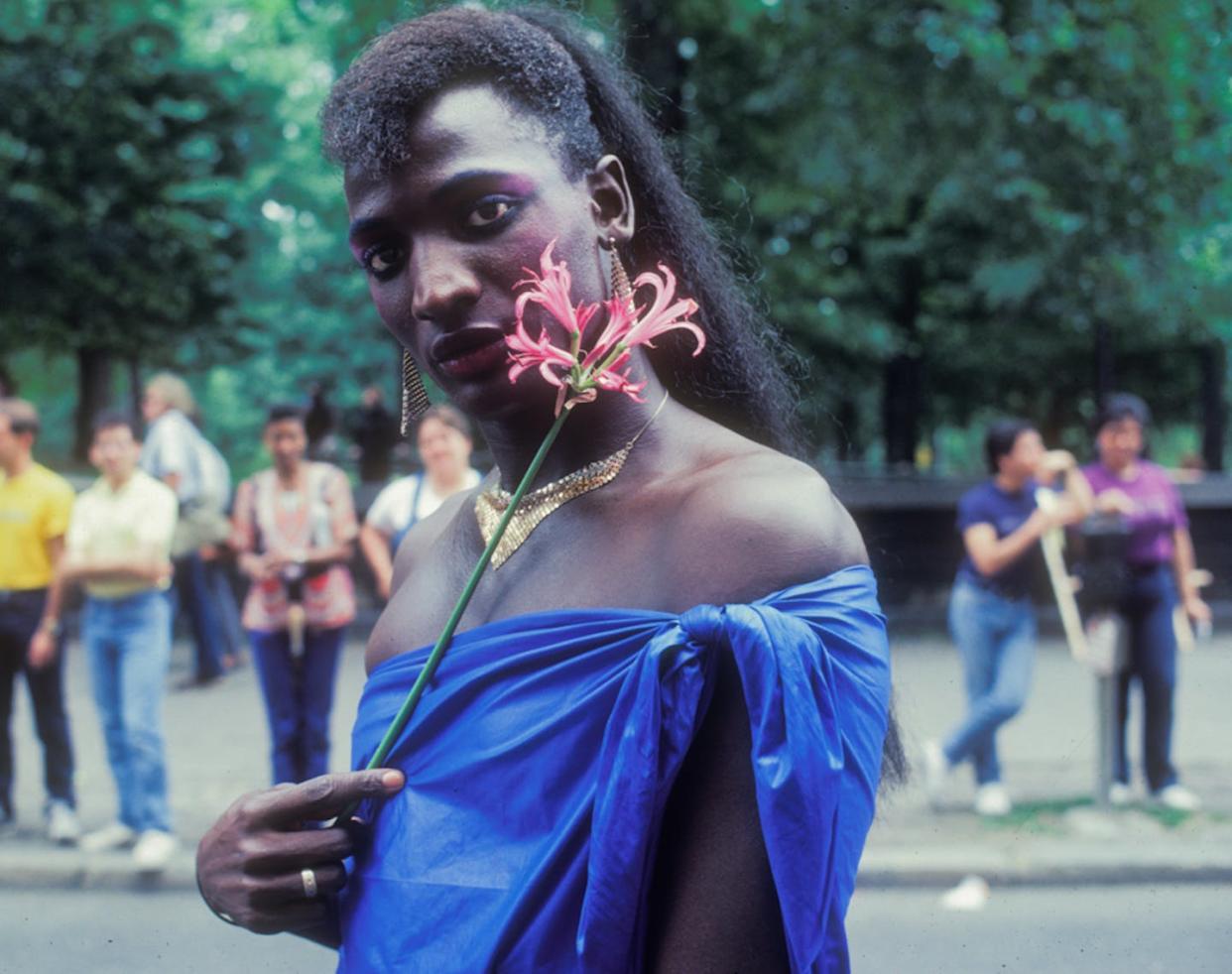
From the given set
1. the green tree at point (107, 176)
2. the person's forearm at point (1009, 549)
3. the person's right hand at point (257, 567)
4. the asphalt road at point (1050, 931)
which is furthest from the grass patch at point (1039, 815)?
the green tree at point (107, 176)

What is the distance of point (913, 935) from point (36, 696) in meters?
4.21

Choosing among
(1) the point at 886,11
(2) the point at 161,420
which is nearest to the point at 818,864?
(2) the point at 161,420

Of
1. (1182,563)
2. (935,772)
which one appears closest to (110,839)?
(935,772)

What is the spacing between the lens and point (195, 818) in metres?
7.11

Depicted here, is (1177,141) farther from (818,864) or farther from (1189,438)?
(1189,438)

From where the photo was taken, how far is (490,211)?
148 cm

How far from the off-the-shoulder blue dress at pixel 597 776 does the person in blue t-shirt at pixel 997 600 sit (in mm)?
5795

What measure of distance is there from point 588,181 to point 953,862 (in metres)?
5.40

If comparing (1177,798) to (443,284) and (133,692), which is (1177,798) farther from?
(443,284)

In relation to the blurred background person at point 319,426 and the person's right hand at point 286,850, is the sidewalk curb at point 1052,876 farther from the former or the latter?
the blurred background person at point 319,426

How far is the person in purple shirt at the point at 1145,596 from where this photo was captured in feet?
23.7

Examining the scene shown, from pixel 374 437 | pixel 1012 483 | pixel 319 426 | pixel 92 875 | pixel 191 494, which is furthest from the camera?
pixel 374 437

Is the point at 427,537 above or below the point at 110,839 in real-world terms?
above

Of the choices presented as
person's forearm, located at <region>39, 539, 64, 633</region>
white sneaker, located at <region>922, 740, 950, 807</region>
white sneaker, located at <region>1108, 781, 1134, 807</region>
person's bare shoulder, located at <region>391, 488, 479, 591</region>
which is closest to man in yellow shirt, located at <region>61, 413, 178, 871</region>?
person's forearm, located at <region>39, 539, 64, 633</region>
